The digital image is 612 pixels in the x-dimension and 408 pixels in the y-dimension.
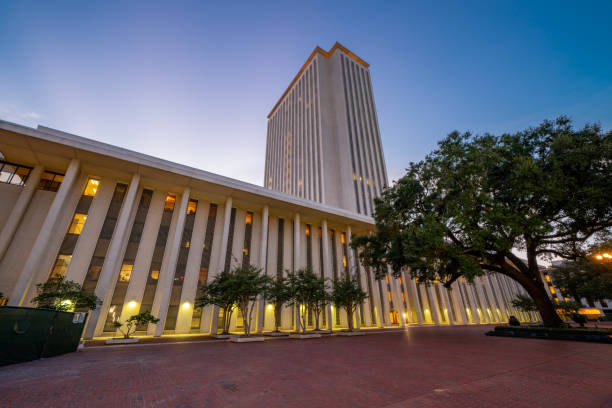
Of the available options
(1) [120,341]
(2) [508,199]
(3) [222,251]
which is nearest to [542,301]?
(2) [508,199]

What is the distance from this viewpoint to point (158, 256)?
2495cm

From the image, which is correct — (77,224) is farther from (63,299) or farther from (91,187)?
(63,299)

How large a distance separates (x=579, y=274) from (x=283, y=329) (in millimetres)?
54075

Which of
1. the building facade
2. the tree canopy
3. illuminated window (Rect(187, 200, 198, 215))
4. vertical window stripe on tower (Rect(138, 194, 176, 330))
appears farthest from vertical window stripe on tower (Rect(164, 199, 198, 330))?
the tree canopy

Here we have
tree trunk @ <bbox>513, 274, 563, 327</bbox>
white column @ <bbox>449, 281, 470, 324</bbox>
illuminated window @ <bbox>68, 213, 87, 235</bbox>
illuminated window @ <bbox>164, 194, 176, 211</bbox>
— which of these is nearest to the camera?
tree trunk @ <bbox>513, 274, 563, 327</bbox>

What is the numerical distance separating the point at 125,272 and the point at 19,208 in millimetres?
10078

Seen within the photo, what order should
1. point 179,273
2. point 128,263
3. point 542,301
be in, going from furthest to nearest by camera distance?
point 179,273 → point 128,263 → point 542,301

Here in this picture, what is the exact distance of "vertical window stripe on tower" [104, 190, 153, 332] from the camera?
21623mm

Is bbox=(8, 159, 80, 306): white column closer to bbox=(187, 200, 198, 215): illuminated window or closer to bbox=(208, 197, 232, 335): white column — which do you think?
bbox=(187, 200, 198, 215): illuminated window

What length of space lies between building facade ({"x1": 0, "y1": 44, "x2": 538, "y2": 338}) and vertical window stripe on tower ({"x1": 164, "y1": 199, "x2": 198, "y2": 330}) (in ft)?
0.35

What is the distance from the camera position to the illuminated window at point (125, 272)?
74.9 ft

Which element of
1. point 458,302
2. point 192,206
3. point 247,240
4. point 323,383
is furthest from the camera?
point 458,302

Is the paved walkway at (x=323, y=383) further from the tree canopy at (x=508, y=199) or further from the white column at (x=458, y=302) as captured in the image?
the white column at (x=458, y=302)

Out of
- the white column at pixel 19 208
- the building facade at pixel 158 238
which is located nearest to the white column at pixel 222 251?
the building facade at pixel 158 238
